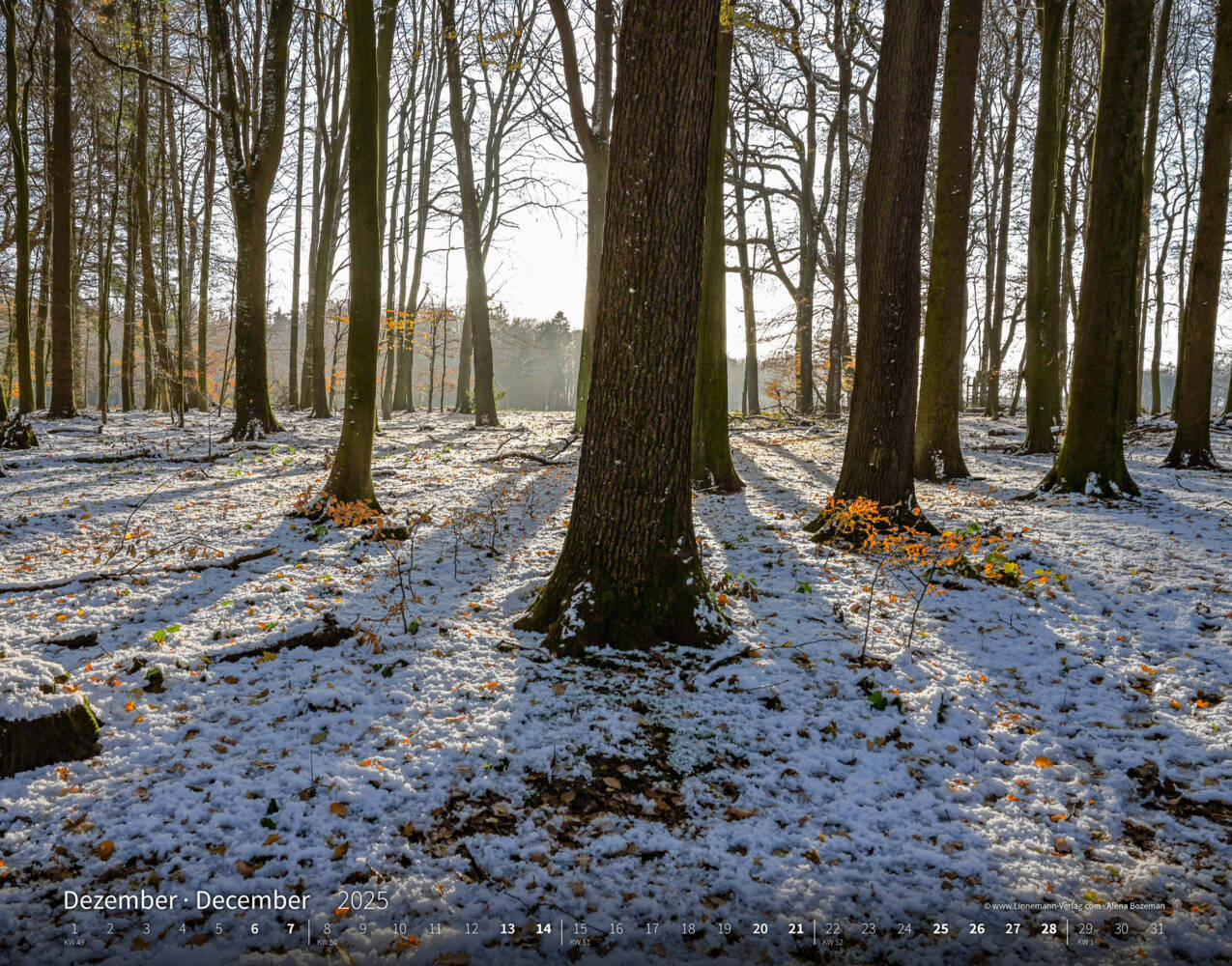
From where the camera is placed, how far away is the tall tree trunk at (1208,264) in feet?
27.4

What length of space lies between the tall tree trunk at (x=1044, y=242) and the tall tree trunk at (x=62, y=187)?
647 inches

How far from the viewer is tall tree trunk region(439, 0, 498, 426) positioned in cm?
1466

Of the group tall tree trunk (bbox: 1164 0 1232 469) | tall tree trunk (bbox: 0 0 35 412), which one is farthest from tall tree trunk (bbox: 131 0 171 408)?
tall tree trunk (bbox: 1164 0 1232 469)

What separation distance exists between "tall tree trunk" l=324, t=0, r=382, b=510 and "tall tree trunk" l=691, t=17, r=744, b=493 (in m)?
3.74

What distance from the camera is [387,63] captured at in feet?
28.2

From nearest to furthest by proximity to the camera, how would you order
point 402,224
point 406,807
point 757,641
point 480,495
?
point 406,807
point 757,641
point 480,495
point 402,224

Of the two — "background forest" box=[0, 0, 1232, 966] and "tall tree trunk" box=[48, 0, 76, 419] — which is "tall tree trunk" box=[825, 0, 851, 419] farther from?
"tall tree trunk" box=[48, 0, 76, 419]

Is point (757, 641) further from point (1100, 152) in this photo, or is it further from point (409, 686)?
point (1100, 152)

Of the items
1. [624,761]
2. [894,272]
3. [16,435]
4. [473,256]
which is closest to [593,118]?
[473,256]

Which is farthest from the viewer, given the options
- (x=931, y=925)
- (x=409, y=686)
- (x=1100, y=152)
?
(x=1100, y=152)

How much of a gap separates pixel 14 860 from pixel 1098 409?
31.4 ft

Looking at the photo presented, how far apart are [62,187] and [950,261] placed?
15.3 meters

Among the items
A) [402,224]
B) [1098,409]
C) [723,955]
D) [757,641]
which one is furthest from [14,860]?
[402,224]

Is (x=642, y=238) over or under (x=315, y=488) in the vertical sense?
over
